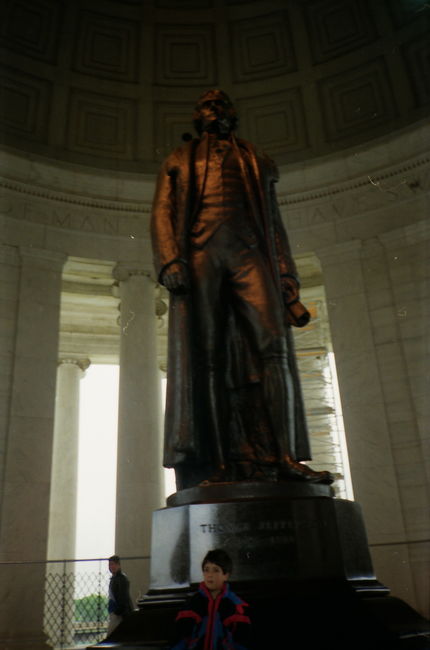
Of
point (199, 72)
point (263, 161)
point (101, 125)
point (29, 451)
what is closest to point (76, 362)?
point (101, 125)

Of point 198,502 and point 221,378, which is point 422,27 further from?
point 198,502

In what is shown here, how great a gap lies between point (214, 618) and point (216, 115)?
20.0 ft

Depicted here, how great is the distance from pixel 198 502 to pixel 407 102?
17.0m

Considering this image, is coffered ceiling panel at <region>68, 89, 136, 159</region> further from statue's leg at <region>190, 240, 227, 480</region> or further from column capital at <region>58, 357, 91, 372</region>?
statue's leg at <region>190, 240, 227, 480</region>

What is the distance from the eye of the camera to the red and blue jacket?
3.88m

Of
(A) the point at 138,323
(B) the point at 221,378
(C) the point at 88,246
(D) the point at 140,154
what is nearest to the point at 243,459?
(B) the point at 221,378

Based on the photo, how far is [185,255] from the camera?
712 cm

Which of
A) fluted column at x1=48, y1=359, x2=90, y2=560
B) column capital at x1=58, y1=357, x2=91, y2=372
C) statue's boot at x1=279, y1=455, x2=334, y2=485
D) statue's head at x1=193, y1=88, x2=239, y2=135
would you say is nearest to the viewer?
statue's boot at x1=279, y1=455, x2=334, y2=485

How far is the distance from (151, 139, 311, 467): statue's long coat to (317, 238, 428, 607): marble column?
30.3 ft

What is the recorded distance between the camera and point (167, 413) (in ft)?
22.0

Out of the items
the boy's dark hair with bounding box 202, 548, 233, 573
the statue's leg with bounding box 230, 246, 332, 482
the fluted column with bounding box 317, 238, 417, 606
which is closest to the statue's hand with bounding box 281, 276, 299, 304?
the statue's leg with bounding box 230, 246, 332, 482

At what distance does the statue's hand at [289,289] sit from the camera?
7.35 m

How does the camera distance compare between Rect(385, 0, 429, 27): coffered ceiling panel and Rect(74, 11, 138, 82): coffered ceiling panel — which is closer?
Rect(385, 0, 429, 27): coffered ceiling panel

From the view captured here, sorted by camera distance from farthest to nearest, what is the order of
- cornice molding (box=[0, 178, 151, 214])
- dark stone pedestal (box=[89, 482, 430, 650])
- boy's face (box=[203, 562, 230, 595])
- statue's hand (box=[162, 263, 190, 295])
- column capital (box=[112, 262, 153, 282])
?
1. column capital (box=[112, 262, 153, 282])
2. cornice molding (box=[0, 178, 151, 214])
3. statue's hand (box=[162, 263, 190, 295])
4. dark stone pedestal (box=[89, 482, 430, 650])
5. boy's face (box=[203, 562, 230, 595])
